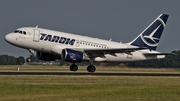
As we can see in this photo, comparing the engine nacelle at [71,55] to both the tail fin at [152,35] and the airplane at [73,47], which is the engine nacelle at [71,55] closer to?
the airplane at [73,47]

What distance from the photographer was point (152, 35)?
66375 millimetres

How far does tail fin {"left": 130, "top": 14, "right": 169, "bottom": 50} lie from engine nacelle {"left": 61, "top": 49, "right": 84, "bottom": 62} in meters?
11.4

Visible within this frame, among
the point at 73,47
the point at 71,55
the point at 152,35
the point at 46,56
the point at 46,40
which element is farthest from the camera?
the point at 152,35

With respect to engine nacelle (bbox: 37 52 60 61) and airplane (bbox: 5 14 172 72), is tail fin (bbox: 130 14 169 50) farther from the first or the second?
engine nacelle (bbox: 37 52 60 61)

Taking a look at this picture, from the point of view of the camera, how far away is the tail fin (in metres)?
65.8

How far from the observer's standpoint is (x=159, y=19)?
66.7 m

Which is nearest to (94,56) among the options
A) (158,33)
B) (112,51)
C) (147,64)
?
(112,51)

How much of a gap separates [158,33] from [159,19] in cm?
193

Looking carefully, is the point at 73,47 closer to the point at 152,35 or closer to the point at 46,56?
the point at 46,56

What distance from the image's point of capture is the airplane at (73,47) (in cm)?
5644

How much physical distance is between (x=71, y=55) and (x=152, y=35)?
15.0 metres

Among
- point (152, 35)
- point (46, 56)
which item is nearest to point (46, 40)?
point (46, 56)

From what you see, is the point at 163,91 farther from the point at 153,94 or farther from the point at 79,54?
the point at 79,54

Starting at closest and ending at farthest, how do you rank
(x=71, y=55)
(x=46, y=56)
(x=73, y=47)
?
(x=71, y=55), (x=73, y=47), (x=46, y=56)
